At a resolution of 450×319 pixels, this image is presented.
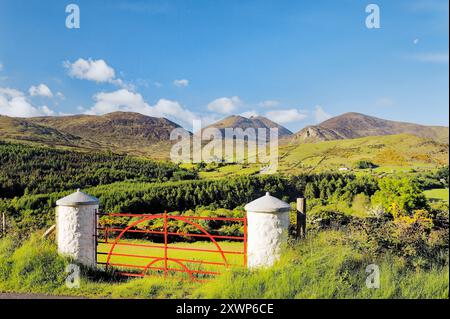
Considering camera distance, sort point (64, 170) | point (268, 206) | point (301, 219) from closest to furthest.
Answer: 1. point (268, 206)
2. point (301, 219)
3. point (64, 170)

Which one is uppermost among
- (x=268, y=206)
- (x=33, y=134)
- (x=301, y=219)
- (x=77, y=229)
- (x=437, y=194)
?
(x=33, y=134)

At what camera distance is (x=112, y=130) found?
3619 centimetres

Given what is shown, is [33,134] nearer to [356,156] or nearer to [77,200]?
[356,156]

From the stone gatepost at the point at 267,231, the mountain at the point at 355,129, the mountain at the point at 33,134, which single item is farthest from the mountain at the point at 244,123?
the stone gatepost at the point at 267,231

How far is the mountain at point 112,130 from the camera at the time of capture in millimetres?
34312

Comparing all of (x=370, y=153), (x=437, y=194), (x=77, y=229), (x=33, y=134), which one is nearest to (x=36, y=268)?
(x=77, y=229)

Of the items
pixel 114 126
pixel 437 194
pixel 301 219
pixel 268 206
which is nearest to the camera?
pixel 268 206

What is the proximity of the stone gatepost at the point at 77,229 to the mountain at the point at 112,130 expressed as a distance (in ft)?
94.7

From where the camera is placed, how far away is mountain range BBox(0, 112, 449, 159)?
3344 cm

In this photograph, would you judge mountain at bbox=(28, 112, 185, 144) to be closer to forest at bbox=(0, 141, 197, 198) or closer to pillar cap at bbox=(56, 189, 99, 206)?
forest at bbox=(0, 141, 197, 198)

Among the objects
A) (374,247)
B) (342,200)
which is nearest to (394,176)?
(342,200)

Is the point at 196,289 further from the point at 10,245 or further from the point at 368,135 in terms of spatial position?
the point at 368,135

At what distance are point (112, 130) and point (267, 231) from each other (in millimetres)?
32889

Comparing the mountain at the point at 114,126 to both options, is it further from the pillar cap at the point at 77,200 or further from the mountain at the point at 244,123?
the pillar cap at the point at 77,200
